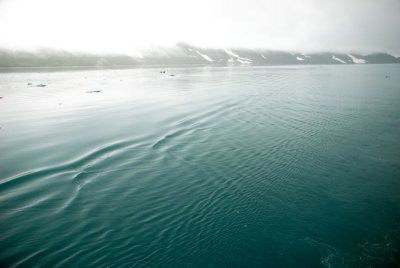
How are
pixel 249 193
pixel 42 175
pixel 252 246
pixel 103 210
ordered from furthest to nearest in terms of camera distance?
pixel 42 175, pixel 249 193, pixel 103 210, pixel 252 246

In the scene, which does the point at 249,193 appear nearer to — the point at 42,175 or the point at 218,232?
the point at 218,232

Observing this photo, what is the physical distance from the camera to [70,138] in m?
27.8

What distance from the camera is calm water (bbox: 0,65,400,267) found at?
12281mm

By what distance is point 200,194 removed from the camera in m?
17.0

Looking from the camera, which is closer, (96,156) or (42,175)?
(42,175)

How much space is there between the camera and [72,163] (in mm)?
21125

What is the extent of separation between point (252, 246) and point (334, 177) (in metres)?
10.3

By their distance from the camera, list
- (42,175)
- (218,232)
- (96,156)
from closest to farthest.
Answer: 1. (218,232)
2. (42,175)
3. (96,156)

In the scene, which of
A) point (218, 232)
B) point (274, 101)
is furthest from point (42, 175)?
point (274, 101)

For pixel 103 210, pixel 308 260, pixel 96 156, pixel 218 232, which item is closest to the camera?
pixel 308 260

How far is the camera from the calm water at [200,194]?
12.3 m

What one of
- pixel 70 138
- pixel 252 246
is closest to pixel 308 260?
pixel 252 246

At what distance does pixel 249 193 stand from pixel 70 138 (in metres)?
20.4

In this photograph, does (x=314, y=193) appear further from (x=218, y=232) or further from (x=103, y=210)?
(x=103, y=210)
